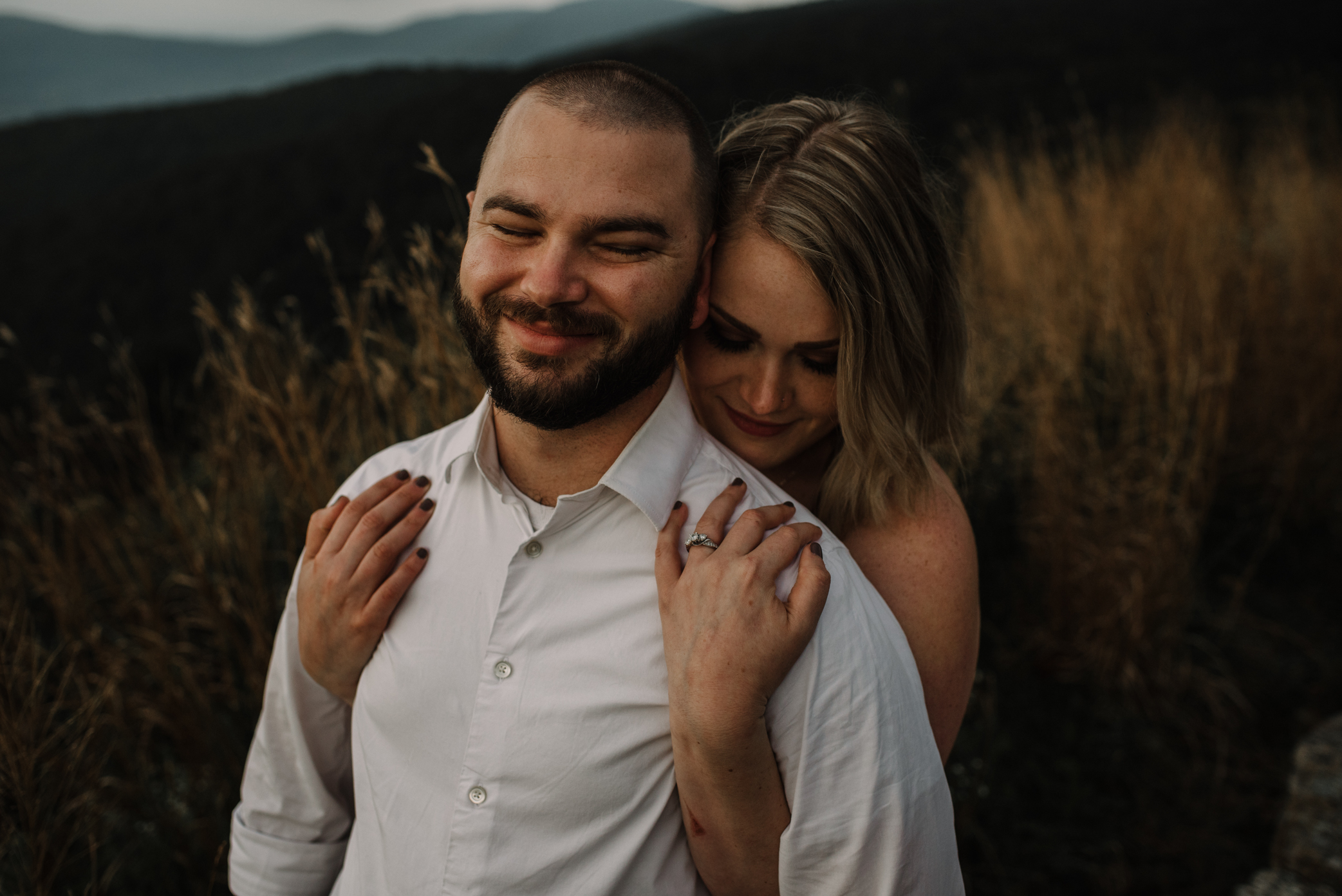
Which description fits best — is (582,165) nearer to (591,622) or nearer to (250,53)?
(591,622)

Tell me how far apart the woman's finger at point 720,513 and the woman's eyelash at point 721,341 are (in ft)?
1.11

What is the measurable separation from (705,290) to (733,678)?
0.82m

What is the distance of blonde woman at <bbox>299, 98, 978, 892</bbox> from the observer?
1660mm

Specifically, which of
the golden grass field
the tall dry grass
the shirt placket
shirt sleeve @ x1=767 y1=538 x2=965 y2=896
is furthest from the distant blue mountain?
shirt sleeve @ x1=767 y1=538 x2=965 y2=896

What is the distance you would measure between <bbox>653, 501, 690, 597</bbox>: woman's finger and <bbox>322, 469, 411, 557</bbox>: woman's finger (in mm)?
563

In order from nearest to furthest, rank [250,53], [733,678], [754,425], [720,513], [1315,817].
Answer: [733,678], [720,513], [754,425], [1315,817], [250,53]

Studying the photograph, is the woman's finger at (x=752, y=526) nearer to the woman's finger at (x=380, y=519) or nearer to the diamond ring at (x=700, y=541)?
the diamond ring at (x=700, y=541)

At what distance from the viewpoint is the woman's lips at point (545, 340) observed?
1389 mm

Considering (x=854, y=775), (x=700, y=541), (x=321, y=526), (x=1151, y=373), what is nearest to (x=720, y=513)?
(x=700, y=541)

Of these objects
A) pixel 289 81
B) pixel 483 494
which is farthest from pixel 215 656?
pixel 289 81

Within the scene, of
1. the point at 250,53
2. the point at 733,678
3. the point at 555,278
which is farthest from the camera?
the point at 250,53

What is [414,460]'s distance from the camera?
1.73 metres

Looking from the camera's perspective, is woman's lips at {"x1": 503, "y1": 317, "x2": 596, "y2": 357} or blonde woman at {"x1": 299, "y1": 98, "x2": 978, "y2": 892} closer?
woman's lips at {"x1": 503, "y1": 317, "x2": 596, "y2": 357}

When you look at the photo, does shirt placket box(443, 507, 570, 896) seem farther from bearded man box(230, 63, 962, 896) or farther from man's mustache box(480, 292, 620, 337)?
man's mustache box(480, 292, 620, 337)
